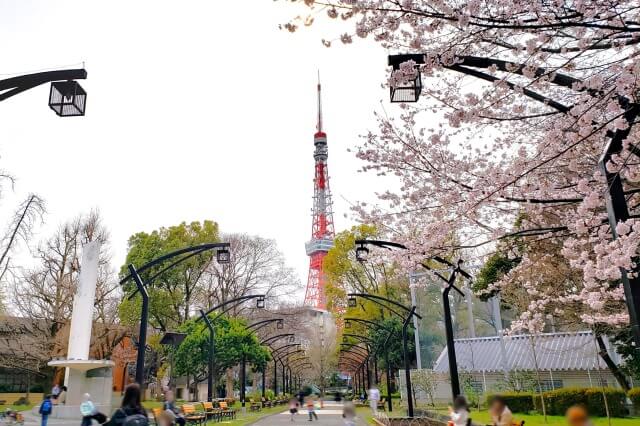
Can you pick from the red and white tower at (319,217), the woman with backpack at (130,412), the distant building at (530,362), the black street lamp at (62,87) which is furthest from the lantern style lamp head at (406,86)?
the red and white tower at (319,217)

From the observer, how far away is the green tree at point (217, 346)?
28516mm

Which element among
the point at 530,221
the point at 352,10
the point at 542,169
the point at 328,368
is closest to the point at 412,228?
the point at 530,221

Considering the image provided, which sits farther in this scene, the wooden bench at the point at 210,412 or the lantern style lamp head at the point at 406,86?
the wooden bench at the point at 210,412

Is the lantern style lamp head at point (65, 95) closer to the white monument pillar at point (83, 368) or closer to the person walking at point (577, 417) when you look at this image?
the person walking at point (577, 417)

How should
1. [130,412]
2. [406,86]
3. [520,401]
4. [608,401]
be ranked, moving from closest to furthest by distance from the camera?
[130,412] < [406,86] < [608,401] < [520,401]

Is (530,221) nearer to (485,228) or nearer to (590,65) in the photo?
(485,228)

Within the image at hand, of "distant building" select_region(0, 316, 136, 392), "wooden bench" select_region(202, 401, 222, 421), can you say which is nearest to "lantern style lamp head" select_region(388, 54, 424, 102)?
"wooden bench" select_region(202, 401, 222, 421)

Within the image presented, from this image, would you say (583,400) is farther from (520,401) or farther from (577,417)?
(577,417)

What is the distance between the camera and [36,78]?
6.66m

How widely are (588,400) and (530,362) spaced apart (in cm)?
633

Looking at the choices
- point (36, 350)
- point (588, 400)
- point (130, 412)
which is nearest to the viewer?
point (130, 412)

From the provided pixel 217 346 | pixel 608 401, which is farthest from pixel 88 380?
pixel 608 401

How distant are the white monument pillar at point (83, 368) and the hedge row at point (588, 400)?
18082 millimetres

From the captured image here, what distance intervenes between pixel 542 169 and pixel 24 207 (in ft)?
81.6
